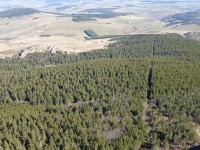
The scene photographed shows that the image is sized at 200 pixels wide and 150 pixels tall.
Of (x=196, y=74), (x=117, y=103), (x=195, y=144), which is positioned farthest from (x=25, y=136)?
(x=196, y=74)

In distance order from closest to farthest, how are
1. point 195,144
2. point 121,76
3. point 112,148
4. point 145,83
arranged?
point 112,148 → point 195,144 → point 145,83 → point 121,76

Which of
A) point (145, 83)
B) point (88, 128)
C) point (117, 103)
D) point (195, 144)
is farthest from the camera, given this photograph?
point (145, 83)

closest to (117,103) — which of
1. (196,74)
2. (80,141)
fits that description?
(80,141)

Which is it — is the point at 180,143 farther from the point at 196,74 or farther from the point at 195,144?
the point at 196,74

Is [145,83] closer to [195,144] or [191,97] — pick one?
[191,97]

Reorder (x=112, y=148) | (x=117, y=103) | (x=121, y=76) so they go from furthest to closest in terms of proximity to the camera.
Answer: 1. (x=121, y=76)
2. (x=117, y=103)
3. (x=112, y=148)

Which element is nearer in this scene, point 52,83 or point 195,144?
point 195,144
